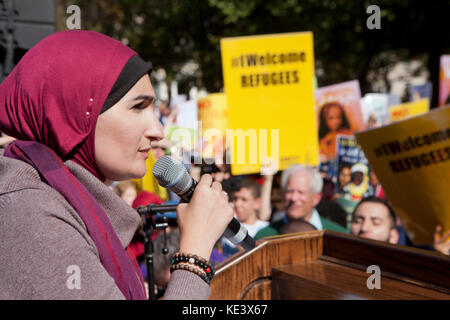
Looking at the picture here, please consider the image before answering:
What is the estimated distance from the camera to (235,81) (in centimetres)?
428

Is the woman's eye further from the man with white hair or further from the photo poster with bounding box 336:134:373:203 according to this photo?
the photo poster with bounding box 336:134:373:203

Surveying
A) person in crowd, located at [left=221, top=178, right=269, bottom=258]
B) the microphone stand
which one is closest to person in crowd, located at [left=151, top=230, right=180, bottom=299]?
the microphone stand

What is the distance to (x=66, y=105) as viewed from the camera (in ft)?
4.01

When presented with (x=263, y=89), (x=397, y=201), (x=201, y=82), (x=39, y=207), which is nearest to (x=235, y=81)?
(x=263, y=89)

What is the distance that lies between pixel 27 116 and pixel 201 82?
15.1m

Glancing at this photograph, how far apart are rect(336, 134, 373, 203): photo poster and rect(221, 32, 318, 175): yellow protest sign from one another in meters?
1.10

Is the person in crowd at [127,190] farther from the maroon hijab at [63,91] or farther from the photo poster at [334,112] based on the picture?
the maroon hijab at [63,91]

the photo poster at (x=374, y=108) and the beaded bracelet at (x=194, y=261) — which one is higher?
the photo poster at (x=374, y=108)

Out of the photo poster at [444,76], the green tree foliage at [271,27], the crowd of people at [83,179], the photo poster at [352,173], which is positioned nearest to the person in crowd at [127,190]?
the photo poster at [352,173]

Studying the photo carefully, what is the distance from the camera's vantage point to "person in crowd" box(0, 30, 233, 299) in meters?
0.99

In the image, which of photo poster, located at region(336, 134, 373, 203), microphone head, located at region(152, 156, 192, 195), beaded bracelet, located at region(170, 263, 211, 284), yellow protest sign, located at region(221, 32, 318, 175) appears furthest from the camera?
photo poster, located at region(336, 134, 373, 203)

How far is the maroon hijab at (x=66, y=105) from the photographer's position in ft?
3.90
